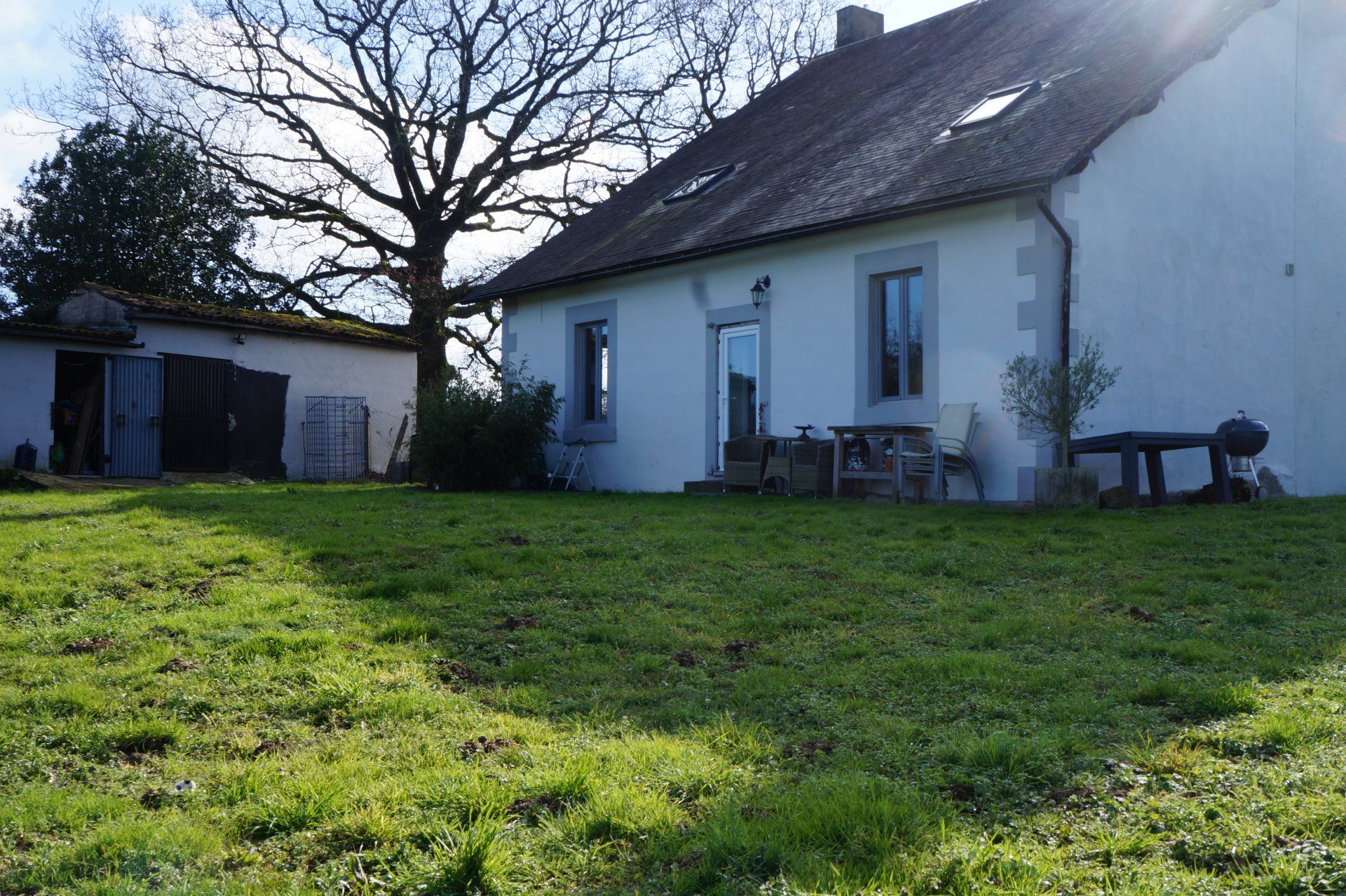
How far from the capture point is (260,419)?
773 inches

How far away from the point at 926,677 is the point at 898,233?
787 centimetres

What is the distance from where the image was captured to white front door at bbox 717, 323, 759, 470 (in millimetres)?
13375

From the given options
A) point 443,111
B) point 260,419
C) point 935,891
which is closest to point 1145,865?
point 935,891

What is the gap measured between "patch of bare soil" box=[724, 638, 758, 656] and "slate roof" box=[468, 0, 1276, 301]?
250 inches

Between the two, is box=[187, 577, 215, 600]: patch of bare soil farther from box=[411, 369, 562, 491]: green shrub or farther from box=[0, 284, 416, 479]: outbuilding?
box=[0, 284, 416, 479]: outbuilding

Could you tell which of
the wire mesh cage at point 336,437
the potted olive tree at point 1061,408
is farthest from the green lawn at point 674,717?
the wire mesh cage at point 336,437

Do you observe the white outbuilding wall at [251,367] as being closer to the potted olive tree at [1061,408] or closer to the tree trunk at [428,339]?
the tree trunk at [428,339]

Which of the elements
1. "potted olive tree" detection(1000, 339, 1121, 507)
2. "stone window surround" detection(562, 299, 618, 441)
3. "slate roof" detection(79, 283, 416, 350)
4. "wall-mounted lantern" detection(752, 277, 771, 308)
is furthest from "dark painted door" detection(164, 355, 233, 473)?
"potted olive tree" detection(1000, 339, 1121, 507)

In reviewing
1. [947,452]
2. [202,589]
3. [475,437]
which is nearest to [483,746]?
[202,589]

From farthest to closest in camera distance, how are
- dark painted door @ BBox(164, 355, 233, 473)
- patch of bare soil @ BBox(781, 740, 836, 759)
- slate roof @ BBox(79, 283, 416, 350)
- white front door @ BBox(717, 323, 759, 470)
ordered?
dark painted door @ BBox(164, 355, 233, 473) < slate roof @ BBox(79, 283, 416, 350) < white front door @ BBox(717, 323, 759, 470) < patch of bare soil @ BBox(781, 740, 836, 759)

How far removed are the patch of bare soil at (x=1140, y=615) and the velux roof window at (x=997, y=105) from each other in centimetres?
779

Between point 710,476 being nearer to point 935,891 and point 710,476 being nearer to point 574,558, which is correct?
point 574,558

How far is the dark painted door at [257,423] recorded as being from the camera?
1934 centimetres

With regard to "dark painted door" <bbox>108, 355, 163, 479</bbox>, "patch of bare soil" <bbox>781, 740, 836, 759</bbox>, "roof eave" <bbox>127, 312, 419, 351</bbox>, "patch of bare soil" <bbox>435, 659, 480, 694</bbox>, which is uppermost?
"roof eave" <bbox>127, 312, 419, 351</bbox>
